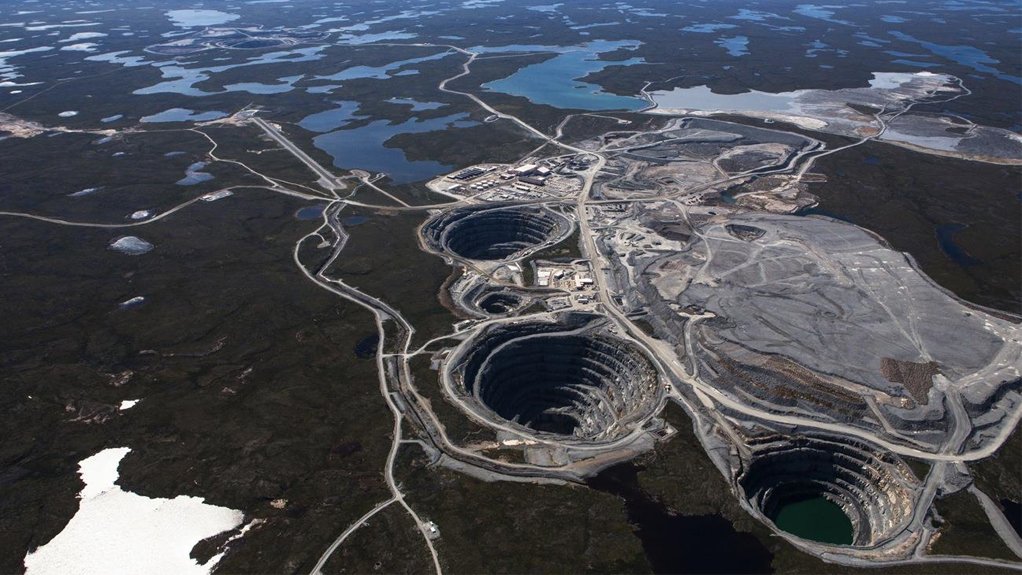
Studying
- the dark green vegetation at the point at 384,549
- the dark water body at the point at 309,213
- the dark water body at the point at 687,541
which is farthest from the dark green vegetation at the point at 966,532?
the dark water body at the point at 309,213

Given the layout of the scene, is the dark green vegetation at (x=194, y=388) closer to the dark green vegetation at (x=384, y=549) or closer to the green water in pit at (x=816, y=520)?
the dark green vegetation at (x=384, y=549)

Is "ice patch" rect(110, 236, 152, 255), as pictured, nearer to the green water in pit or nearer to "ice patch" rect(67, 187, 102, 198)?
"ice patch" rect(67, 187, 102, 198)

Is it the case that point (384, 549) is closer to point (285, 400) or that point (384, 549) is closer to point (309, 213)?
point (285, 400)

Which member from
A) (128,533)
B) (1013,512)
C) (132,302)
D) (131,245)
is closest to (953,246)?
(1013,512)

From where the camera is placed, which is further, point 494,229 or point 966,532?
point 494,229

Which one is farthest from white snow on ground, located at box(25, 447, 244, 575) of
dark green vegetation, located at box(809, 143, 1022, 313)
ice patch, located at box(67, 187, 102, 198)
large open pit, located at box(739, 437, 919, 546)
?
dark green vegetation, located at box(809, 143, 1022, 313)
